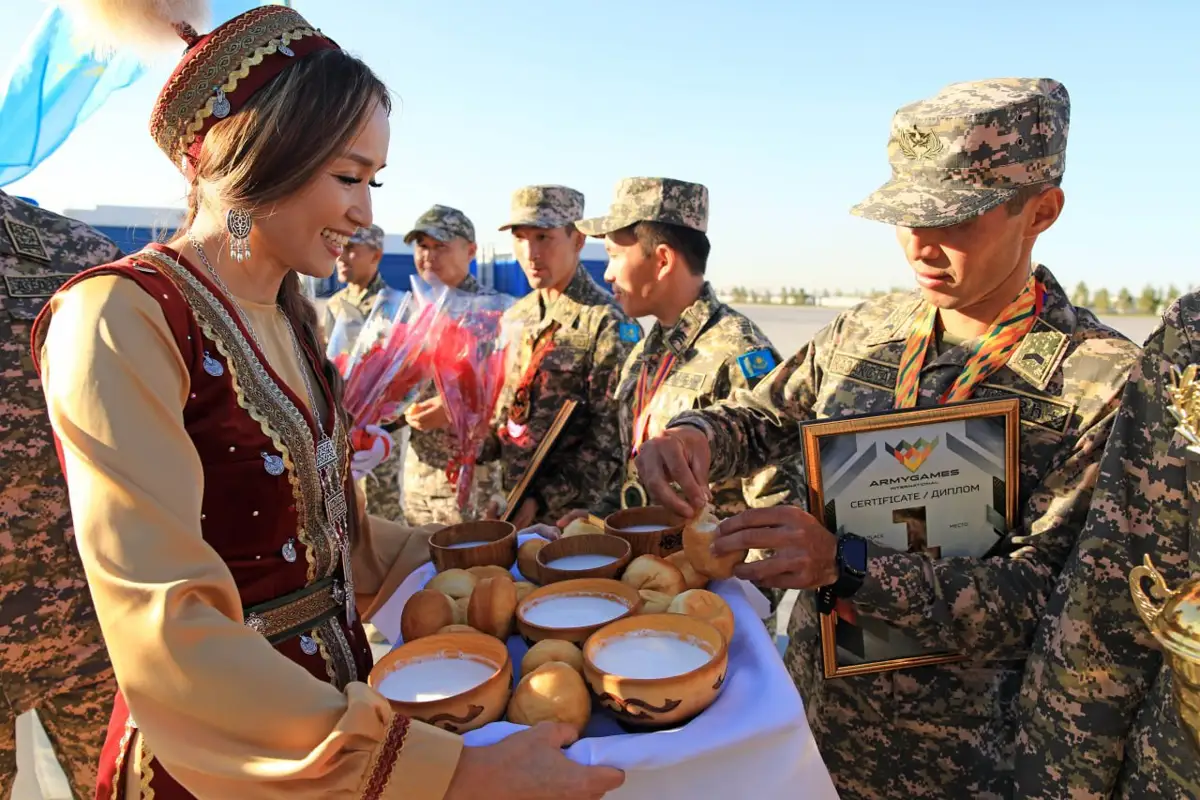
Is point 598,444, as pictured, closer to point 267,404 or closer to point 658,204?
point 658,204

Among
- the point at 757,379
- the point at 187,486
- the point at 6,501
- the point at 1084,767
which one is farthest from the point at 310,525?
the point at 757,379

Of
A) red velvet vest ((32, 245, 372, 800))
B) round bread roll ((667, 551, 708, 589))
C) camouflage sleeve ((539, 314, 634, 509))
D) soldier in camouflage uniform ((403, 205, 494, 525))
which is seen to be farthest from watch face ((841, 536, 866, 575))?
soldier in camouflage uniform ((403, 205, 494, 525))

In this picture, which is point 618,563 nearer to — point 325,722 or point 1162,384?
point 325,722

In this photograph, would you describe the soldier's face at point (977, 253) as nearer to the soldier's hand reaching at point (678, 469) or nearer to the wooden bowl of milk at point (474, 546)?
the soldier's hand reaching at point (678, 469)

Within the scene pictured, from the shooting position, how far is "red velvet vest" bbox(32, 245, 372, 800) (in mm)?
1332

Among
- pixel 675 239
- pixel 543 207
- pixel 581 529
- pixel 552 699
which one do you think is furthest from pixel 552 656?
pixel 543 207

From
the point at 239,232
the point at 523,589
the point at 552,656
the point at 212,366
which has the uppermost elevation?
the point at 239,232

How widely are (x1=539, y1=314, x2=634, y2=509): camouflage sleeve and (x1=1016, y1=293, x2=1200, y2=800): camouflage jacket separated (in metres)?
2.84

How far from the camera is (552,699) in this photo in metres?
1.25

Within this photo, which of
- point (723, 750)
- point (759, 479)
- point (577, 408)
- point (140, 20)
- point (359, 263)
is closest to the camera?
point (723, 750)

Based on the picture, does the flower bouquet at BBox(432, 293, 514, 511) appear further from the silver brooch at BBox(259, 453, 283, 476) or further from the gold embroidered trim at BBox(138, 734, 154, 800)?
the gold embroidered trim at BBox(138, 734, 154, 800)

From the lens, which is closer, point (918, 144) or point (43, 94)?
point (918, 144)

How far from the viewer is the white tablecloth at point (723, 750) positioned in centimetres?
117

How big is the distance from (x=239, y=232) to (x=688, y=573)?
1293 mm
